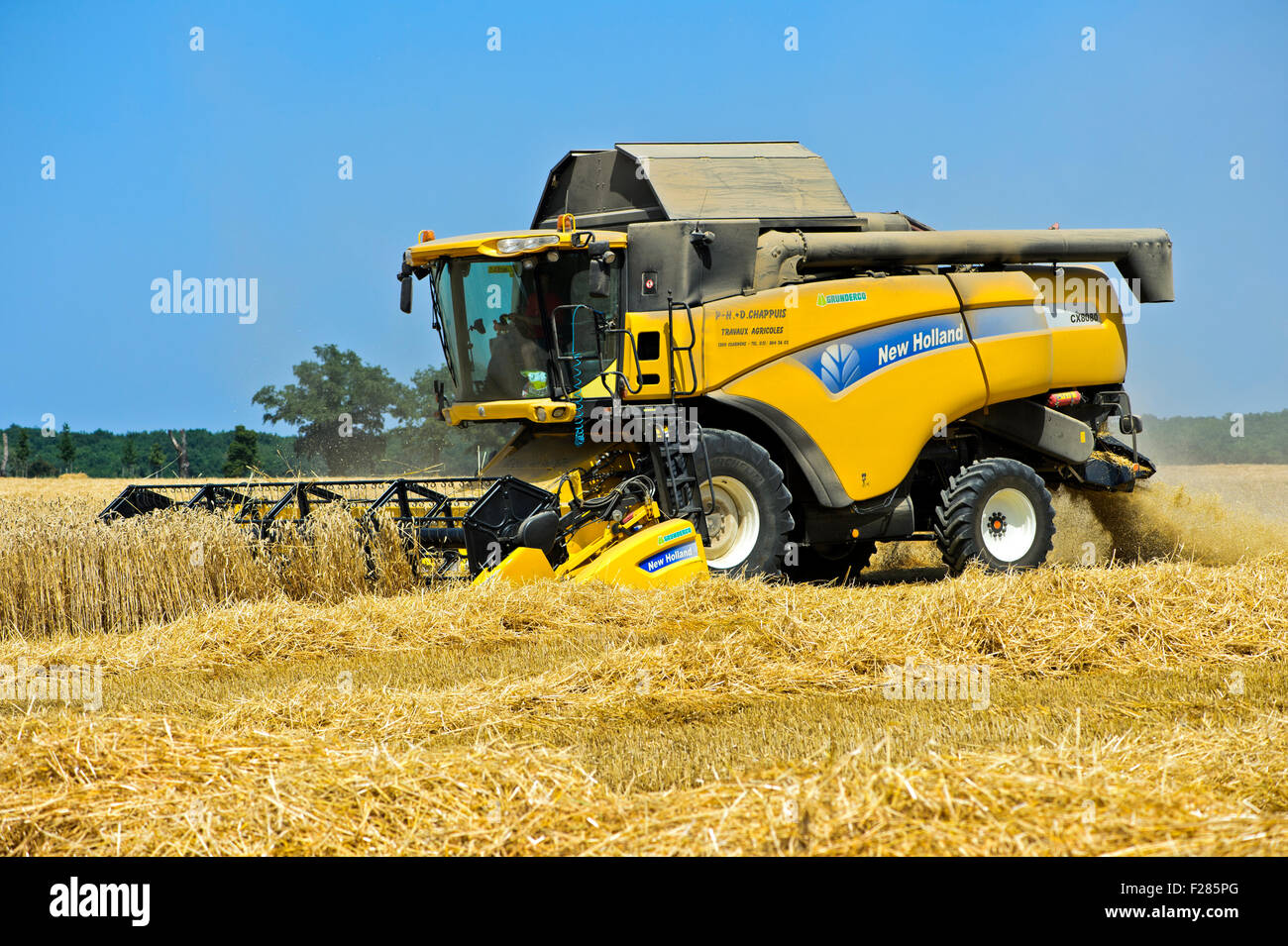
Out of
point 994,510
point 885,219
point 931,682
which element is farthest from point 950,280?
point 931,682

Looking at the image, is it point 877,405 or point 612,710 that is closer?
point 612,710

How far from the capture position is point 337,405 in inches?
1677

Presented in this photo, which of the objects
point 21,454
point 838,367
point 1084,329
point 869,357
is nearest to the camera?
point 838,367

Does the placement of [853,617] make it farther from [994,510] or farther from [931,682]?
[994,510]

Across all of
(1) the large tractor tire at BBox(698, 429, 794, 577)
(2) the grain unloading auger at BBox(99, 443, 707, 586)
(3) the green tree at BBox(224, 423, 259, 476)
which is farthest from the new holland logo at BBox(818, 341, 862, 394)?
(3) the green tree at BBox(224, 423, 259, 476)

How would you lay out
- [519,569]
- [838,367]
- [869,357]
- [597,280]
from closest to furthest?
1. [519,569]
2. [597,280]
3. [838,367]
4. [869,357]

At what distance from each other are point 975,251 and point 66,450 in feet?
138

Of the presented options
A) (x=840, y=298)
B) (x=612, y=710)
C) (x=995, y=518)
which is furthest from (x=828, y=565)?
(x=612, y=710)

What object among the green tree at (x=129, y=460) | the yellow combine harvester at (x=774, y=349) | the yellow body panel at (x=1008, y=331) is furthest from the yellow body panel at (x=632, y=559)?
the green tree at (x=129, y=460)

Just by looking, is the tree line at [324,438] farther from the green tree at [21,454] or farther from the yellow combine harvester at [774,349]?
the yellow combine harvester at [774,349]

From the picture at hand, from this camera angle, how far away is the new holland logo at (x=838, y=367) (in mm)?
8883

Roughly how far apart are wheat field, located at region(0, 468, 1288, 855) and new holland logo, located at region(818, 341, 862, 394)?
5.48 feet

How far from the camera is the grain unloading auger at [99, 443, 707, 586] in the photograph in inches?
307

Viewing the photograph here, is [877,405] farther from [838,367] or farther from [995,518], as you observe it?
[995,518]
